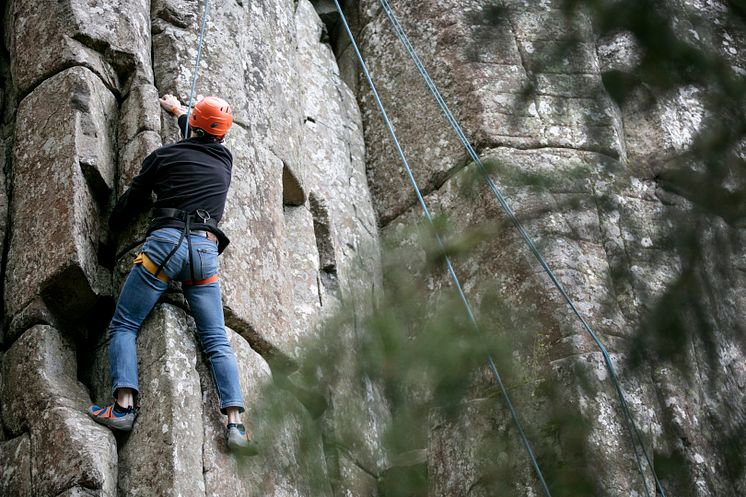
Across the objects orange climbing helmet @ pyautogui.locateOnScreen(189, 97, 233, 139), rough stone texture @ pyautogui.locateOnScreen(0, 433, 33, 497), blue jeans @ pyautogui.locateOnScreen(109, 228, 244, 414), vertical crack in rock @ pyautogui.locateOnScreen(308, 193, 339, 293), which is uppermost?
orange climbing helmet @ pyautogui.locateOnScreen(189, 97, 233, 139)

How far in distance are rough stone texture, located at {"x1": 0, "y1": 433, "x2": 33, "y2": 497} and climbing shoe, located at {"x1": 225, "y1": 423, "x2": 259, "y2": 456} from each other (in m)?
1.17

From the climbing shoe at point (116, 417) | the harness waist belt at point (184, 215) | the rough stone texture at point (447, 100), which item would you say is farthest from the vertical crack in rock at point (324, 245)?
the climbing shoe at point (116, 417)

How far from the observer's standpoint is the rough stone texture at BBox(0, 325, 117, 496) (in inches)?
233

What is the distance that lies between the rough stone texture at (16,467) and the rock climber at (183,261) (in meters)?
0.45

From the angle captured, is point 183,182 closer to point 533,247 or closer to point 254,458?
point 254,458

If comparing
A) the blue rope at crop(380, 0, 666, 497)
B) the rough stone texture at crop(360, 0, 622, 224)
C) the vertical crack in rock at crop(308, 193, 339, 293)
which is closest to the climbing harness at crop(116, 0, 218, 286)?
the blue rope at crop(380, 0, 666, 497)

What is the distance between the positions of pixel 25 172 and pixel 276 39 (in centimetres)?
263

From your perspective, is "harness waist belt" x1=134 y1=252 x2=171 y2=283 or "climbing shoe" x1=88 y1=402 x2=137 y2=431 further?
"harness waist belt" x1=134 y1=252 x2=171 y2=283

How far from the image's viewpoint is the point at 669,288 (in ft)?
12.0

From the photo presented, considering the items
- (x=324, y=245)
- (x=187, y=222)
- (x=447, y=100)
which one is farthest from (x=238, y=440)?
(x=447, y=100)

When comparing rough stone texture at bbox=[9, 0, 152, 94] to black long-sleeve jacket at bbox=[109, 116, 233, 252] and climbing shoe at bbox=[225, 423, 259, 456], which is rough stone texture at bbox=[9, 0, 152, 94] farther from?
climbing shoe at bbox=[225, 423, 259, 456]

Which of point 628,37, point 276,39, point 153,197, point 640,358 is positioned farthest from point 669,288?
point 276,39

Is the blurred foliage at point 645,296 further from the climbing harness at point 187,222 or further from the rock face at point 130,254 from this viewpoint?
the climbing harness at point 187,222

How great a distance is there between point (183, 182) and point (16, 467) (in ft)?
6.50
